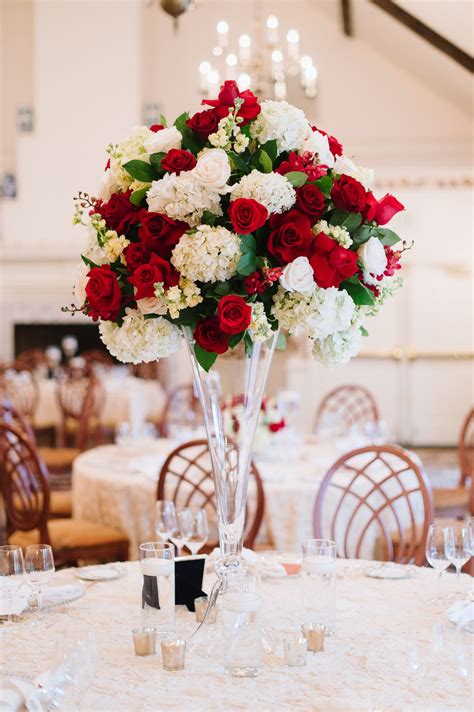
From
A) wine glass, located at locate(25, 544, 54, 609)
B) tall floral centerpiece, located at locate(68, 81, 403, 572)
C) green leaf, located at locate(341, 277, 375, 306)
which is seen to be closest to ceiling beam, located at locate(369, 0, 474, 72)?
tall floral centerpiece, located at locate(68, 81, 403, 572)

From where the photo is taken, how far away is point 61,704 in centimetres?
144

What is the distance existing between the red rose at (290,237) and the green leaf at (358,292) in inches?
5.4

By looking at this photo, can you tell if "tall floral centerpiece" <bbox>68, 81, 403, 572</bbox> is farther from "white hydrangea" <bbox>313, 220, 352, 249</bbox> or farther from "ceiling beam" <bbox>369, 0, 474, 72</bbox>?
"ceiling beam" <bbox>369, 0, 474, 72</bbox>

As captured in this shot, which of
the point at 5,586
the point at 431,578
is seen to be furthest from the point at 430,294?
the point at 5,586

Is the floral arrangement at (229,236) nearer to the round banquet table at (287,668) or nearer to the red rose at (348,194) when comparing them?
the red rose at (348,194)

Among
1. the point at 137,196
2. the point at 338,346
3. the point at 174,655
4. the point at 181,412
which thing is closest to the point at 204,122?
the point at 137,196

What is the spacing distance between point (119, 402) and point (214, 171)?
5860mm

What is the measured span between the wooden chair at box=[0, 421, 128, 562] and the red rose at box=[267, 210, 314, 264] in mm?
2056

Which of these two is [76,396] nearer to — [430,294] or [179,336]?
[430,294]

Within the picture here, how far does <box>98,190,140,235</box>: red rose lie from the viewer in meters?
1.78

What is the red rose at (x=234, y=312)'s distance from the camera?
1.70m

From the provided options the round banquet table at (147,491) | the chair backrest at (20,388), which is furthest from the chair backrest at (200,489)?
the chair backrest at (20,388)

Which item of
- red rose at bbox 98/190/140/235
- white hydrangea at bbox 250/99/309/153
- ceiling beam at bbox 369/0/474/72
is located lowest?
red rose at bbox 98/190/140/235

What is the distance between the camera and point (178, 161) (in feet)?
5.67
